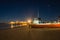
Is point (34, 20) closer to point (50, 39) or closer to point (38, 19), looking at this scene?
point (38, 19)

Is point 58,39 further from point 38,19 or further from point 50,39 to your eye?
point 38,19

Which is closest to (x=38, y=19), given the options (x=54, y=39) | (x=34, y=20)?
(x=34, y=20)

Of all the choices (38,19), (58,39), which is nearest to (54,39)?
(58,39)

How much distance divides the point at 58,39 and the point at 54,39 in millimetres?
284

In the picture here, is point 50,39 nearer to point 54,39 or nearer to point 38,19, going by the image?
point 54,39

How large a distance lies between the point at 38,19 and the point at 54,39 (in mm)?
29297

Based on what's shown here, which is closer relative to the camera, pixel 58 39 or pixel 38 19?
pixel 58 39

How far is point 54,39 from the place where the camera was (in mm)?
10156

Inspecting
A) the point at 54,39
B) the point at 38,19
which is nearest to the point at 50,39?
the point at 54,39

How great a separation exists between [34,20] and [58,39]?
3010cm

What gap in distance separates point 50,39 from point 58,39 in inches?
22.8

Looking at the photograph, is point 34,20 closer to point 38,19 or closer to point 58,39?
point 38,19

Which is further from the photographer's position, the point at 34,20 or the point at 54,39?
the point at 34,20

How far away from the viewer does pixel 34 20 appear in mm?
40188
